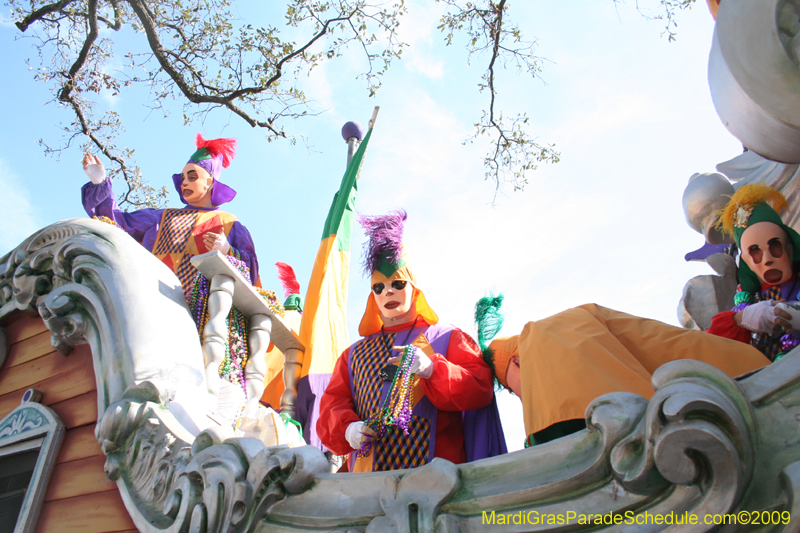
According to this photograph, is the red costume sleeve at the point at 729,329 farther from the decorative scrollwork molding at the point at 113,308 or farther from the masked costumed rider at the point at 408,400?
the decorative scrollwork molding at the point at 113,308

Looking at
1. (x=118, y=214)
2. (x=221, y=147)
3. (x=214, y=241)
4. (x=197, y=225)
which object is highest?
(x=221, y=147)

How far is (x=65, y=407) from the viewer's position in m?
2.28

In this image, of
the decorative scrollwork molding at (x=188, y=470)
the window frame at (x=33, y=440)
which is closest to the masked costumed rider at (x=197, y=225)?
the window frame at (x=33, y=440)

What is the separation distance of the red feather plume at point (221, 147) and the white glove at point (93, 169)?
699mm

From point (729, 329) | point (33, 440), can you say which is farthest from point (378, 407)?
point (729, 329)

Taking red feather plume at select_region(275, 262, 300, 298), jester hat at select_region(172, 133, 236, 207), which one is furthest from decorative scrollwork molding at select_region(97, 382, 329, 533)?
red feather plume at select_region(275, 262, 300, 298)

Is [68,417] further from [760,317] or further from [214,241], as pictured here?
[760,317]

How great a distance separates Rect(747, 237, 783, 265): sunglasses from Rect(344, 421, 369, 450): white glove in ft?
6.10

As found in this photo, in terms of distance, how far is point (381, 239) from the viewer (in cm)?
297

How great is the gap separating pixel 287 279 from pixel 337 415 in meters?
3.25

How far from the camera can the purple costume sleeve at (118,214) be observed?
400 cm

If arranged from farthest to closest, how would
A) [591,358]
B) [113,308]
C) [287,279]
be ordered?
[287,279]
[113,308]
[591,358]

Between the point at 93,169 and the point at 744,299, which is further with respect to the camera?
the point at 93,169

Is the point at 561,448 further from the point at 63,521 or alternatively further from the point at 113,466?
the point at 63,521
